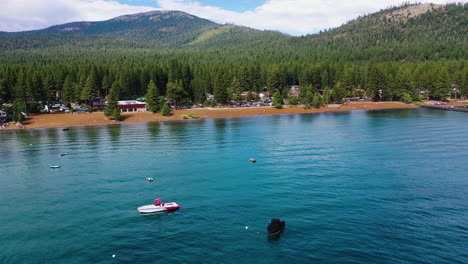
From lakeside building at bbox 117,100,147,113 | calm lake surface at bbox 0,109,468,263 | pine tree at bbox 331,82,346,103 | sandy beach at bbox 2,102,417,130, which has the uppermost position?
pine tree at bbox 331,82,346,103

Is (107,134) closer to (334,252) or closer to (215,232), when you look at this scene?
(215,232)

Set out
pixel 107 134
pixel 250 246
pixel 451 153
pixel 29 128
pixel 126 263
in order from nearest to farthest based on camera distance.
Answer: pixel 126 263, pixel 250 246, pixel 451 153, pixel 107 134, pixel 29 128

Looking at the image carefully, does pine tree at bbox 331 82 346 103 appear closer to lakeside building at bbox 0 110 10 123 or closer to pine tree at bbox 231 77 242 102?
pine tree at bbox 231 77 242 102

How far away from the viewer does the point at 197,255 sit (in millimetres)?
31031

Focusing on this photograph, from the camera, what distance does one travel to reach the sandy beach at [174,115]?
137 meters

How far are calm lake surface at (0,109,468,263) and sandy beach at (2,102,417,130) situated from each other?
5318 cm

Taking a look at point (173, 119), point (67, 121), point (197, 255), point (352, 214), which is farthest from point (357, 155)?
point (67, 121)

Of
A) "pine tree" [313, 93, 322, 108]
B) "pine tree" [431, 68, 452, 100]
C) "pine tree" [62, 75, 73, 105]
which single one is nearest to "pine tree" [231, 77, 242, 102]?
"pine tree" [313, 93, 322, 108]

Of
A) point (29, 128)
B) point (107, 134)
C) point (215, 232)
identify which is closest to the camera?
point (215, 232)

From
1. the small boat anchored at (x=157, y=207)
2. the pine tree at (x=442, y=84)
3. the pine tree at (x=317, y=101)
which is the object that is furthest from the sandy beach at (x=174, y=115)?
the small boat anchored at (x=157, y=207)

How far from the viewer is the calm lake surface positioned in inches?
1255

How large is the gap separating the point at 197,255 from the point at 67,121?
127275mm

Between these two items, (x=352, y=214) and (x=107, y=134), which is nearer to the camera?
(x=352, y=214)

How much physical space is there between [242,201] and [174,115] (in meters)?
113
